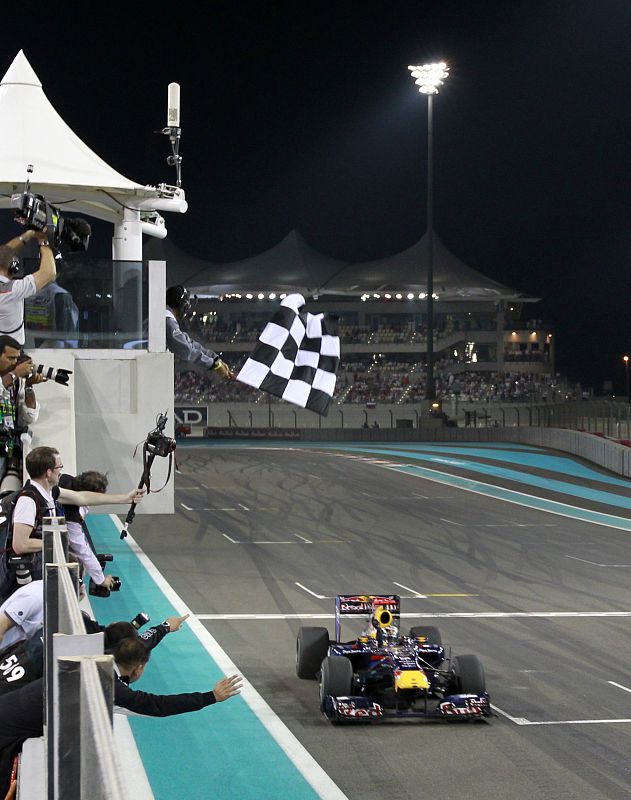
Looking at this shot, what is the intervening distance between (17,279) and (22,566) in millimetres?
2384

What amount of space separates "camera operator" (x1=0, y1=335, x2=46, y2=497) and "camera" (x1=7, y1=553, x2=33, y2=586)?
123 centimetres

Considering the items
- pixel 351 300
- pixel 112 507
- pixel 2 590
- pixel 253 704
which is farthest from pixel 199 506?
pixel 351 300

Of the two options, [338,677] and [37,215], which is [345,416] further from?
[37,215]

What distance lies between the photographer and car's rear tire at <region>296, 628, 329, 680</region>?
11812 mm

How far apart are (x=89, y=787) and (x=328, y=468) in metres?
35.9

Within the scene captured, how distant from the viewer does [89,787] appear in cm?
248

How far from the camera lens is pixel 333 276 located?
88.2 m

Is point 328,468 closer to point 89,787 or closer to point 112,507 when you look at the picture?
point 112,507

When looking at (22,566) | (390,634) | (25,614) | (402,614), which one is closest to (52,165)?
(402,614)

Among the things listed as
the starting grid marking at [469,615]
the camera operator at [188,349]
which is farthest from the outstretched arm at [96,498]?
the starting grid marking at [469,615]

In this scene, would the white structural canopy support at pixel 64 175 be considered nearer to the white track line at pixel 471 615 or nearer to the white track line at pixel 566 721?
the white track line at pixel 471 615

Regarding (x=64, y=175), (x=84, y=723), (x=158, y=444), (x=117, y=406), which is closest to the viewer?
(x=84, y=723)

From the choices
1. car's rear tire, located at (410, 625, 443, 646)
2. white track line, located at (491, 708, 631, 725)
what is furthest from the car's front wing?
car's rear tire, located at (410, 625, 443, 646)

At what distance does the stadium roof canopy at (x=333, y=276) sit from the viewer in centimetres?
8631
